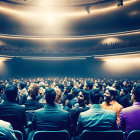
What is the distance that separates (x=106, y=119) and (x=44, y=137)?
941 millimetres

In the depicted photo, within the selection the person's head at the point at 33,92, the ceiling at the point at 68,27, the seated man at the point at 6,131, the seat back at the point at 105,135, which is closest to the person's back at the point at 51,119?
the seat back at the point at 105,135

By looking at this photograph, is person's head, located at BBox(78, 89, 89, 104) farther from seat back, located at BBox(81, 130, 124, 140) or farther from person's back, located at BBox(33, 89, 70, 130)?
seat back, located at BBox(81, 130, 124, 140)

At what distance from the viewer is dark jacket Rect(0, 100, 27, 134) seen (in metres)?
2.38

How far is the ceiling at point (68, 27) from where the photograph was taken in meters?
18.7

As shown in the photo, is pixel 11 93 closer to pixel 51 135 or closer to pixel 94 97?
pixel 51 135

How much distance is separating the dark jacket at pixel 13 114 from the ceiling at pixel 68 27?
16.5 metres

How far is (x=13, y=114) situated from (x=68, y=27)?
845 inches

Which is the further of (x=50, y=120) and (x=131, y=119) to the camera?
(x=131, y=119)

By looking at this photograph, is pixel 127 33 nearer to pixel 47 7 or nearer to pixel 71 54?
pixel 71 54

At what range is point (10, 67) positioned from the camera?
20.6 m

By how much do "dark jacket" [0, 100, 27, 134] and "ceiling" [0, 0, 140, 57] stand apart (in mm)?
16520

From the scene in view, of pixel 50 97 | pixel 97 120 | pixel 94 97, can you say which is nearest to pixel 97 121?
pixel 97 120

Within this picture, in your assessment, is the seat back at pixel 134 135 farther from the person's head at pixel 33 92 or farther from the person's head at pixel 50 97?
the person's head at pixel 33 92

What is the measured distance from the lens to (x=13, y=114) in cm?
240
